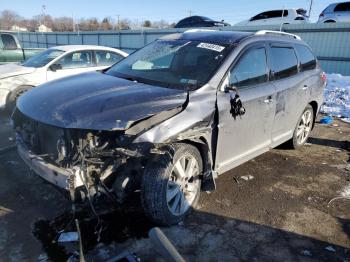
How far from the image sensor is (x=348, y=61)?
13180mm

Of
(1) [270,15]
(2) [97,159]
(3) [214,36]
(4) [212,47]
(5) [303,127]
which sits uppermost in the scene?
(1) [270,15]

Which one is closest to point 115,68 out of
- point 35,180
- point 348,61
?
point 35,180

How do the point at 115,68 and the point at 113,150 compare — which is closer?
the point at 113,150

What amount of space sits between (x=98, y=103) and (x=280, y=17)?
18.0 meters

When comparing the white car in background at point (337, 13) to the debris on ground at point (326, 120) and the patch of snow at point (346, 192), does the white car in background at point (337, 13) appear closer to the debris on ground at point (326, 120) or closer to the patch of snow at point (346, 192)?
the debris on ground at point (326, 120)

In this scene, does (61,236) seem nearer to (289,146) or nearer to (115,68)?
(115,68)

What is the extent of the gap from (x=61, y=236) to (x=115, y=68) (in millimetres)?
2448

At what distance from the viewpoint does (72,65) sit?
8.06m

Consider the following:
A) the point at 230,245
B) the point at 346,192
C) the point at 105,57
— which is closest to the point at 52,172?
the point at 230,245

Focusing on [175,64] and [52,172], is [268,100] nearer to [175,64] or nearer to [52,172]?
[175,64]

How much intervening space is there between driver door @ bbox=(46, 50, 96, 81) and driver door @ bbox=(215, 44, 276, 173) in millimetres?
5088

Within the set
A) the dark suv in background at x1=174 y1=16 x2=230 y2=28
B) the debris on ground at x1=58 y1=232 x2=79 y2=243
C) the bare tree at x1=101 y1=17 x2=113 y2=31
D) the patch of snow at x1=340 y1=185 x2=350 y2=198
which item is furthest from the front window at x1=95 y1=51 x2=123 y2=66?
the bare tree at x1=101 y1=17 x2=113 y2=31

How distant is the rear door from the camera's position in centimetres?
462

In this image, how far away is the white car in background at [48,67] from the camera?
7.22m
